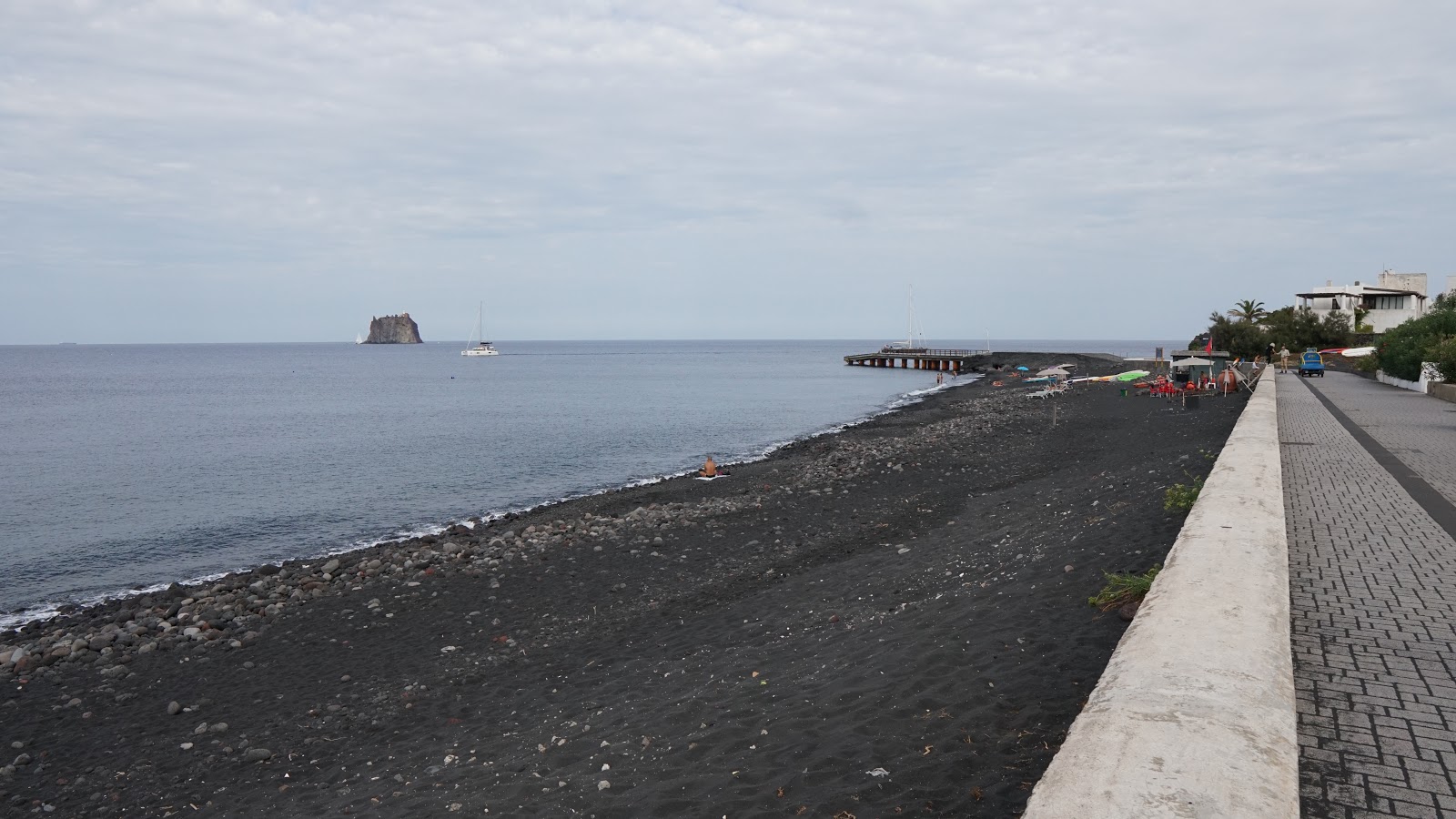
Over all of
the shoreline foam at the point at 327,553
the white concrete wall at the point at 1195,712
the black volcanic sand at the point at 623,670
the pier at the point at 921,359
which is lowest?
the shoreline foam at the point at 327,553

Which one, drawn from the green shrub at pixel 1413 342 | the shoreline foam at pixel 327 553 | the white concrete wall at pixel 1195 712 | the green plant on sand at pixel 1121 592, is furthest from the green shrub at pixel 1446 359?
the white concrete wall at pixel 1195 712

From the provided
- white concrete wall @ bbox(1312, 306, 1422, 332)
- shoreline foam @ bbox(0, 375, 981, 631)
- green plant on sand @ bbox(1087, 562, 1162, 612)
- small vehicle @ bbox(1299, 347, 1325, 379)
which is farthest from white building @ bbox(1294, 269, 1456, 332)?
green plant on sand @ bbox(1087, 562, 1162, 612)

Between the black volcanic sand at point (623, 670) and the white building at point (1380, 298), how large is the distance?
70579 millimetres

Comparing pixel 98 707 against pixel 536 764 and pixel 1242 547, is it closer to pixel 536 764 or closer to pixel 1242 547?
pixel 536 764

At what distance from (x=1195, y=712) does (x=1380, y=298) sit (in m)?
87.6

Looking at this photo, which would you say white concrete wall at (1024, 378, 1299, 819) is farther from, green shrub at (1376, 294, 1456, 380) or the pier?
the pier

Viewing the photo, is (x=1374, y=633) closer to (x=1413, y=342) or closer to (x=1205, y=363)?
(x=1205, y=363)

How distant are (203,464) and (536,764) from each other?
99.0 feet

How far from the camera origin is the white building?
234 ft

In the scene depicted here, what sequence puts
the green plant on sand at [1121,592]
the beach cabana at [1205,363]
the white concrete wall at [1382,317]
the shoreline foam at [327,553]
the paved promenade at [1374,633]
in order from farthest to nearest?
the white concrete wall at [1382,317]
the beach cabana at [1205,363]
the shoreline foam at [327,553]
the green plant on sand at [1121,592]
the paved promenade at [1374,633]

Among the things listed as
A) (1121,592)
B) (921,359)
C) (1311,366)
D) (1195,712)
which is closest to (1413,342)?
(1311,366)

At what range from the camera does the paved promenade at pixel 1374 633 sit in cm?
376

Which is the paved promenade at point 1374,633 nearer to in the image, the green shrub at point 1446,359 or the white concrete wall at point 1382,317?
the green shrub at point 1446,359

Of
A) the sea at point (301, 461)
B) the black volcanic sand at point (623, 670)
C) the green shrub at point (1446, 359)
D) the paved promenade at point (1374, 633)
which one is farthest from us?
the green shrub at point (1446, 359)
